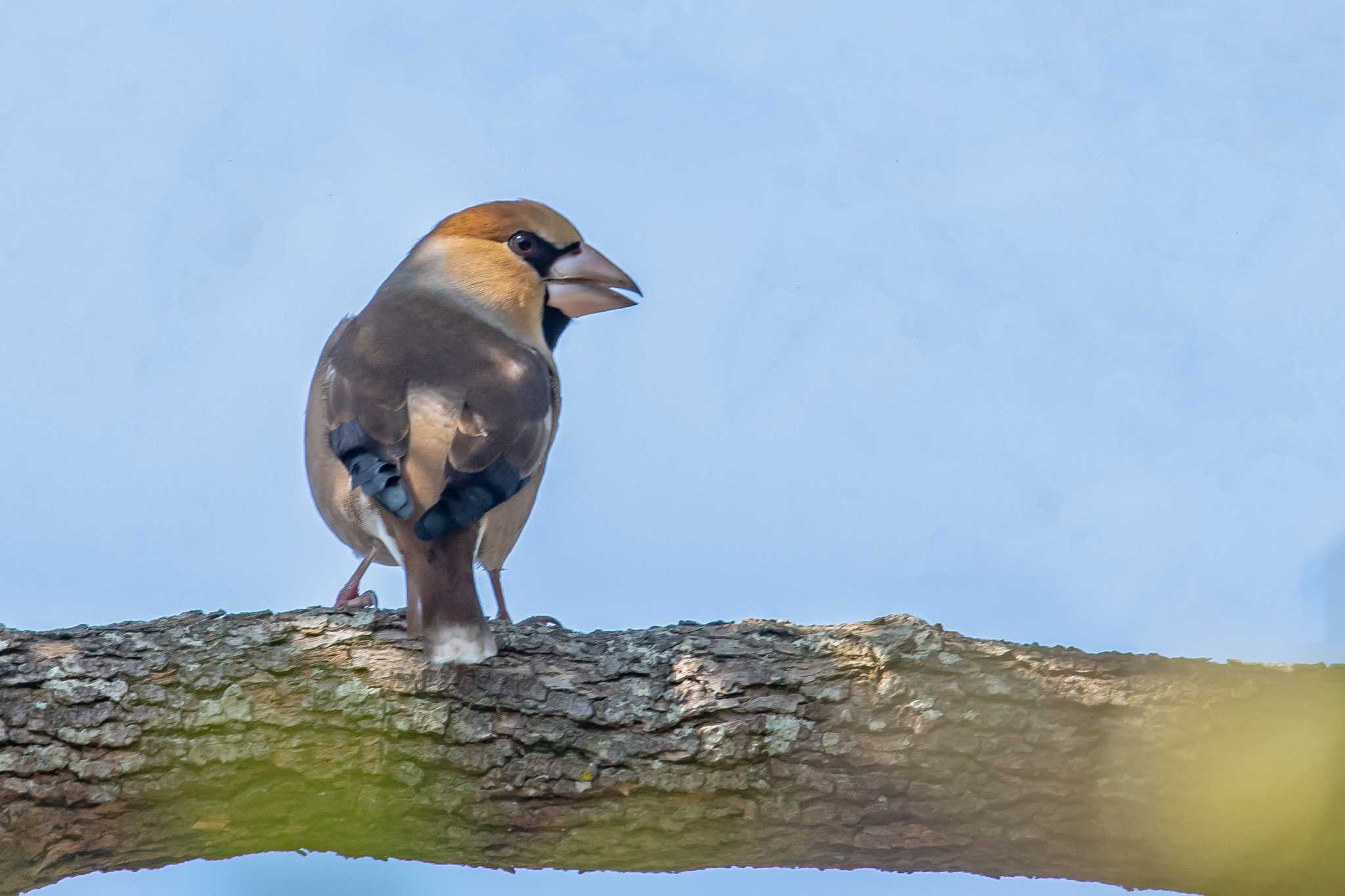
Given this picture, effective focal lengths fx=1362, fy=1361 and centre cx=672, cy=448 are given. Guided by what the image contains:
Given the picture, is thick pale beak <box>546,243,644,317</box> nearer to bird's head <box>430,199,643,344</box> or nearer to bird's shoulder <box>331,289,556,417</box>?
bird's head <box>430,199,643,344</box>

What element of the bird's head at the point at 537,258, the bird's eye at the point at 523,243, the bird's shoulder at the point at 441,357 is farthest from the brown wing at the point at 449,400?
the bird's eye at the point at 523,243

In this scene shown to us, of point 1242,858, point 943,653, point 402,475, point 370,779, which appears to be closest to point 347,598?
point 402,475

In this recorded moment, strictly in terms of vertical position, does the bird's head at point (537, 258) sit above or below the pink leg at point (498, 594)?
above

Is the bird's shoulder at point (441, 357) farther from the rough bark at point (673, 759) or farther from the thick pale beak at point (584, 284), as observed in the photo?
the rough bark at point (673, 759)

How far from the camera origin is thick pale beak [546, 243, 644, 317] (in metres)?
5.93

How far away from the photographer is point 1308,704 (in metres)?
3.34

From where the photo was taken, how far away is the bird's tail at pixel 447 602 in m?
3.39

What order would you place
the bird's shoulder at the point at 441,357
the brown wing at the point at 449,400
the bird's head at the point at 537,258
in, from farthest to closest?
the bird's head at the point at 537,258, the bird's shoulder at the point at 441,357, the brown wing at the point at 449,400

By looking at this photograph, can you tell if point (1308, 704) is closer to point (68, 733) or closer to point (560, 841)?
point (560, 841)

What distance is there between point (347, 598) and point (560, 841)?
177 cm

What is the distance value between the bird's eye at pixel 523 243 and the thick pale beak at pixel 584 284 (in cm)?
12

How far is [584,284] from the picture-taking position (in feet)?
19.6

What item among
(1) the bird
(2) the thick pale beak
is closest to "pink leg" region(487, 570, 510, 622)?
(1) the bird

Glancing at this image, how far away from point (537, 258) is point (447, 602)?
2700 millimetres
